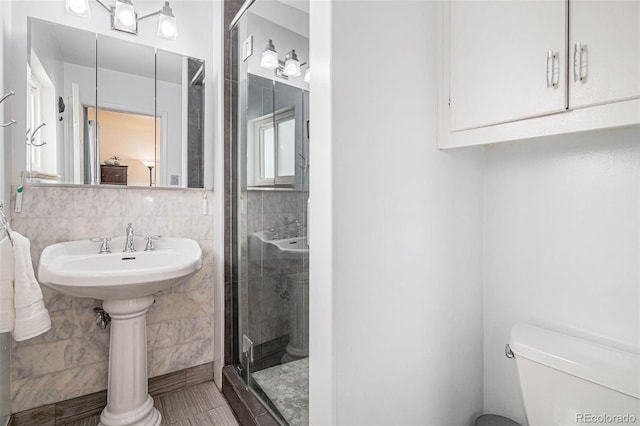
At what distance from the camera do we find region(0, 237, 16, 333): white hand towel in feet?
4.06

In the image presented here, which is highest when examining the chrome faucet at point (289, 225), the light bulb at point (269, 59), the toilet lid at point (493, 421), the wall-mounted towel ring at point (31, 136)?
the light bulb at point (269, 59)

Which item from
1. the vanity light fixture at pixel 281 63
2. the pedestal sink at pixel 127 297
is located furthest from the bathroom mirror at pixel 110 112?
the vanity light fixture at pixel 281 63

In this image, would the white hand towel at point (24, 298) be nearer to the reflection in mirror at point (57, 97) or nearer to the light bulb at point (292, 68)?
the reflection in mirror at point (57, 97)

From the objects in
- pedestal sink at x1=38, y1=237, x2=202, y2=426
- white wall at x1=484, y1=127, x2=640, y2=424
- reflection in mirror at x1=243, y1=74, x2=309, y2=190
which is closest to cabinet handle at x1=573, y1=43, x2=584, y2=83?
white wall at x1=484, y1=127, x2=640, y2=424

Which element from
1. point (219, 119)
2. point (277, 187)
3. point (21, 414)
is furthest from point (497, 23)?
point (21, 414)

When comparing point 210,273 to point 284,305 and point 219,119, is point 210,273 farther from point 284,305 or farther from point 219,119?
point 219,119

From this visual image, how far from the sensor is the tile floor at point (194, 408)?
163 cm

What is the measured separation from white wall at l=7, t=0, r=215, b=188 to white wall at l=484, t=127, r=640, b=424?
1.60m

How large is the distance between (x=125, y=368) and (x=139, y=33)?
1.73 meters

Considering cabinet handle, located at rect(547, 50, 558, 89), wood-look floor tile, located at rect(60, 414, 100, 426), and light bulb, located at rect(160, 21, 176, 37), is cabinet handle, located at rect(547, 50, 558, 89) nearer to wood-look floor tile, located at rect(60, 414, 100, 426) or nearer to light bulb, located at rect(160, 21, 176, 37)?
light bulb, located at rect(160, 21, 176, 37)

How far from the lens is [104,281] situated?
125 centimetres

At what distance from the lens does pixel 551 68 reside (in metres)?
0.89

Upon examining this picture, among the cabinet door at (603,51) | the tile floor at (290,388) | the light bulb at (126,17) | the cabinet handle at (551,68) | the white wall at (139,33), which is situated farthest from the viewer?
the light bulb at (126,17)

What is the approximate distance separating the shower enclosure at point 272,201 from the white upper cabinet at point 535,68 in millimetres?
528
